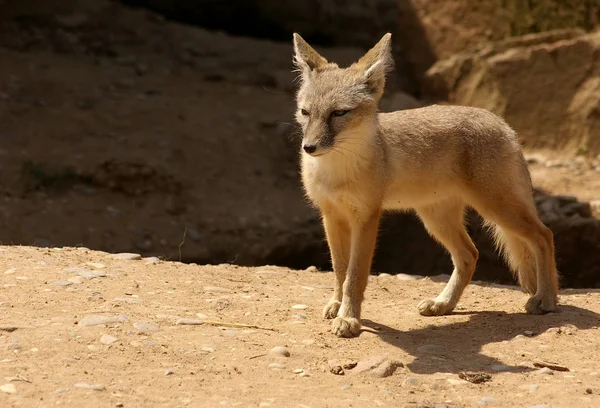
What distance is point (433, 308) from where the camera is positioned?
228 inches

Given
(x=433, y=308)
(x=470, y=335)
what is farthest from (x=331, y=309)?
(x=470, y=335)

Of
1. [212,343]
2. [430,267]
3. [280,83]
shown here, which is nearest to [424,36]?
[280,83]

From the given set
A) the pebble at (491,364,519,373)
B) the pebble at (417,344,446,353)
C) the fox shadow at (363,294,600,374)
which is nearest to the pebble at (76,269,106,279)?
the fox shadow at (363,294,600,374)

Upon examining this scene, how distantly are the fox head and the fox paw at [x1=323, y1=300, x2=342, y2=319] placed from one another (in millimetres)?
924

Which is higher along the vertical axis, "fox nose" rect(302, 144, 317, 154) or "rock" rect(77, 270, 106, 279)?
"fox nose" rect(302, 144, 317, 154)

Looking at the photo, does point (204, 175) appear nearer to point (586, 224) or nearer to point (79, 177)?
point (79, 177)

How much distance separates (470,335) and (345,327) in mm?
767

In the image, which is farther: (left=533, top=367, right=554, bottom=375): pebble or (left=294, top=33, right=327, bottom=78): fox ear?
(left=294, top=33, right=327, bottom=78): fox ear

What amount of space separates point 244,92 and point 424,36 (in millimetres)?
2431

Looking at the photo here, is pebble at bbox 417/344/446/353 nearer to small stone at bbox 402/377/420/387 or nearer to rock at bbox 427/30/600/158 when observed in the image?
small stone at bbox 402/377/420/387

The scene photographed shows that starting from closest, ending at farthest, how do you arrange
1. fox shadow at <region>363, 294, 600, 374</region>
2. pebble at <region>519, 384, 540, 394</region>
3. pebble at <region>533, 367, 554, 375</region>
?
pebble at <region>519, 384, 540, 394</region>, pebble at <region>533, 367, 554, 375</region>, fox shadow at <region>363, 294, 600, 374</region>

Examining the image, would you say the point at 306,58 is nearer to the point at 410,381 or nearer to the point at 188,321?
the point at 188,321

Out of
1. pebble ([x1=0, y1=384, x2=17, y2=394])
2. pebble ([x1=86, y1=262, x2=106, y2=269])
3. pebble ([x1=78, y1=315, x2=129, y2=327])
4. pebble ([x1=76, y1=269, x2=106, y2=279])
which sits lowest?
pebble ([x1=86, y1=262, x2=106, y2=269])

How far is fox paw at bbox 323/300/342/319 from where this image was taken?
549 cm
